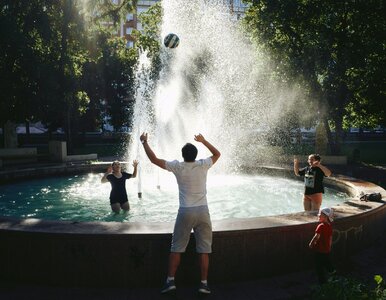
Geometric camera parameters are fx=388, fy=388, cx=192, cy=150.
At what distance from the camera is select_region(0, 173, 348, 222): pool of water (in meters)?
9.34

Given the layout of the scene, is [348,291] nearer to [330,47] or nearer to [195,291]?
[195,291]

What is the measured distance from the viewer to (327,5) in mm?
21500

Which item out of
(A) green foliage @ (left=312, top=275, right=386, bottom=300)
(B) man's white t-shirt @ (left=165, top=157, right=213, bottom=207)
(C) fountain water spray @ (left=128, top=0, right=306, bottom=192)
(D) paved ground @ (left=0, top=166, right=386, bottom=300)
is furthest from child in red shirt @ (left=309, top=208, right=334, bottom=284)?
(C) fountain water spray @ (left=128, top=0, right=306, bottom=192)

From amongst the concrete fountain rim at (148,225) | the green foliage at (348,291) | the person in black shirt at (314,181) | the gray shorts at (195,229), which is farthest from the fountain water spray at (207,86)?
the green foliage at (348,291)

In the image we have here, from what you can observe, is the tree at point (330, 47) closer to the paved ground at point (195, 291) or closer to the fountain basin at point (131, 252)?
the fountain basin at point (131, 252)

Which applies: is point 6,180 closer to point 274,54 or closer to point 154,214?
point 154,214

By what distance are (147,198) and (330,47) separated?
15367 mm

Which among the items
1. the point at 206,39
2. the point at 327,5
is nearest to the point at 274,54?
the point at 327,5

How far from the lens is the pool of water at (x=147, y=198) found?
30.6 feet

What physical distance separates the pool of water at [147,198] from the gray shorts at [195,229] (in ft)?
11.9

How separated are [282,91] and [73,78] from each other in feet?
42.6

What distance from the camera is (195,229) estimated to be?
5.12 metres

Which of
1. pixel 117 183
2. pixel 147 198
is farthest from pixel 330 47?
pixel 117 183

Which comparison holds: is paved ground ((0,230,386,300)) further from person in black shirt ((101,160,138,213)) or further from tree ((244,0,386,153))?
tree ((244,0,386,153))
